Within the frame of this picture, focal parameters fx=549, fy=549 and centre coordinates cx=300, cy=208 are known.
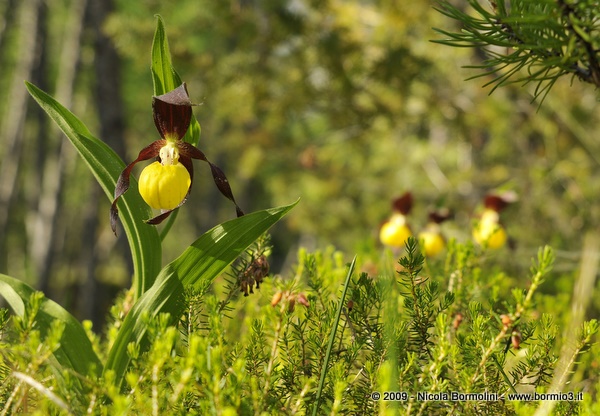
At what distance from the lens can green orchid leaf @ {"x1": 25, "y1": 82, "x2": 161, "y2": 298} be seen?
44.7 inches

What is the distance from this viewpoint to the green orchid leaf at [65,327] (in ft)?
3.61

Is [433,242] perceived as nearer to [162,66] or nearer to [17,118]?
[162,66]

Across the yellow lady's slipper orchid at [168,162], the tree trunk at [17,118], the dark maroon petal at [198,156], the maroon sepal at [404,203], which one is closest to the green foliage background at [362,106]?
the maroon sepal at [404,203]

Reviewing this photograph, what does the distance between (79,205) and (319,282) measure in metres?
16.4

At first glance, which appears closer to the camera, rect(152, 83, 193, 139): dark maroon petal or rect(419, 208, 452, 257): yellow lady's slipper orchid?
rect(152, 83, 193, 139): dark maroon petal

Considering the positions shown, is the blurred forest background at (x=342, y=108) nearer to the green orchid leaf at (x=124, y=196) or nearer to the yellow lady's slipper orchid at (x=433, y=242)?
the yellow lady's slipper orchid at (x=433, y=242)

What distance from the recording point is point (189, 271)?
3.60 ft

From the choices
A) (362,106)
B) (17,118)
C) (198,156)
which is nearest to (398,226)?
(198,156)

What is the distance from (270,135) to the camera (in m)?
4.90

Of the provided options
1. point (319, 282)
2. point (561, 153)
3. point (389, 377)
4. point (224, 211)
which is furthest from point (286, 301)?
point (224, 211)

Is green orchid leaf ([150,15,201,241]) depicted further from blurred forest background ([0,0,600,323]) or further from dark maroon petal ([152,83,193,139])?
blurred forest background ([0,0,600,323])

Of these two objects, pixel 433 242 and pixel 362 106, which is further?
pixel 362 106

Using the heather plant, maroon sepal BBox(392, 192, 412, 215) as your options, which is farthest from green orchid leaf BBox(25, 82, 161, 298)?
maroon sepal BBox(392, 192, 412, 215)

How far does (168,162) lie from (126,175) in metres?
0.09
